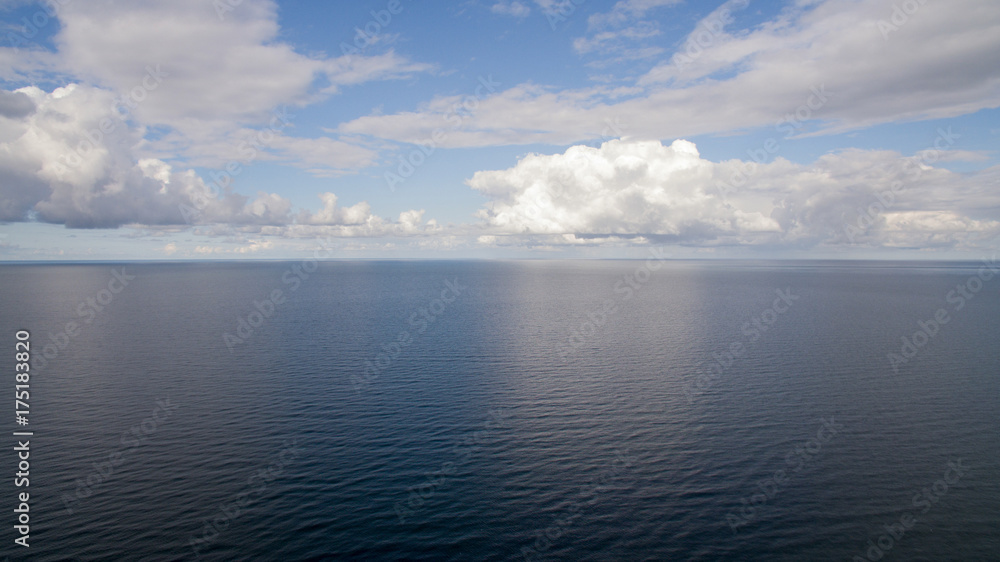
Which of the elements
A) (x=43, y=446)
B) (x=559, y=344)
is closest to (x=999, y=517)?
(x=559, y=344)

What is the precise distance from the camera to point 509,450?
172ft

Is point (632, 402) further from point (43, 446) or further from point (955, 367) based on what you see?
point (43, 446)

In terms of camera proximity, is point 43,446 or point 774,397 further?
point 774,397

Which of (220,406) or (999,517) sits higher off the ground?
(220,406)

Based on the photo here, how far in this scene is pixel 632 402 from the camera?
67125mm

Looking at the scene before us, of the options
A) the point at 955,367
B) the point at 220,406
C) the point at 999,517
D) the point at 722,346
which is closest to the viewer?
the point at 999,517

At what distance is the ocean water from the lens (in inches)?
1464

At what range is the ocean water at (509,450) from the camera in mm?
37188

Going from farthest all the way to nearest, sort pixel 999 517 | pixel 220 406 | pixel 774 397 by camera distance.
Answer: pixel 774 397
pixel 220 406
pixel 999 517

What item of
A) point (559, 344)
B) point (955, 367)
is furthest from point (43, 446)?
point (955, 367)

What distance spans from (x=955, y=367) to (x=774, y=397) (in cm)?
4128

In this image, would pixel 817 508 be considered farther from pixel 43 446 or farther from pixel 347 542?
pixel 43 446

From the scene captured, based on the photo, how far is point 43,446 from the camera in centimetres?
5103

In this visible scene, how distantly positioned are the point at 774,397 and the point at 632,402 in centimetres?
2093
